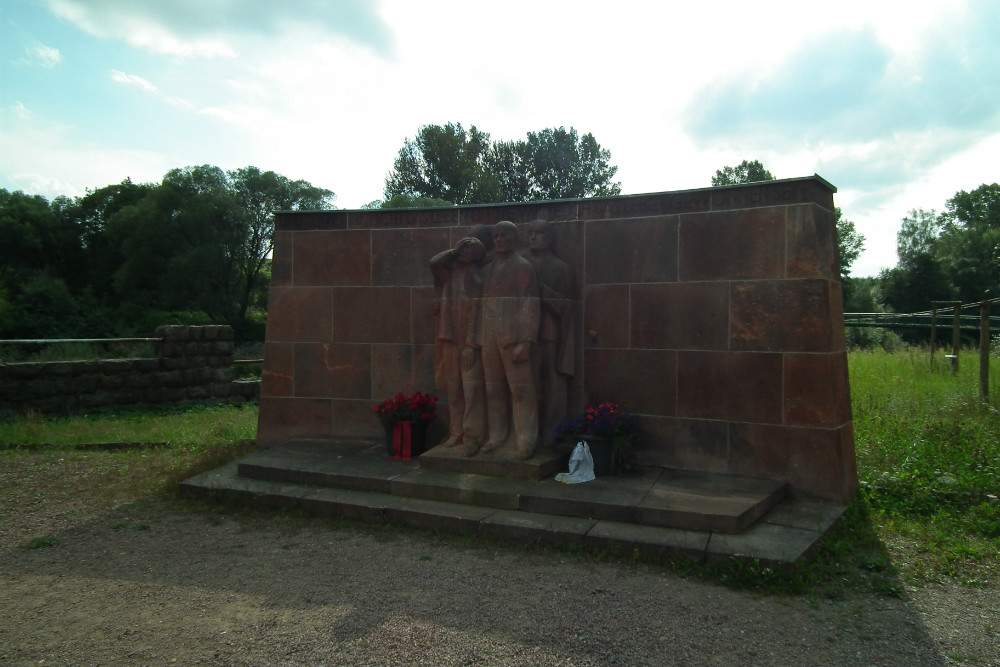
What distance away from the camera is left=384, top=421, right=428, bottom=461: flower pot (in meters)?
6.61

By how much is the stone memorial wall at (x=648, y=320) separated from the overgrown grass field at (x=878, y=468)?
60 cm

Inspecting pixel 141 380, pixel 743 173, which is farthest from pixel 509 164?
pixel 141 380

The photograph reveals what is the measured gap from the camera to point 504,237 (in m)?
6.10

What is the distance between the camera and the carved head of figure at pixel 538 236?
20.7 feet

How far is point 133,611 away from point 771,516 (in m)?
4.24

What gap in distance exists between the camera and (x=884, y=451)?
660 centimetres

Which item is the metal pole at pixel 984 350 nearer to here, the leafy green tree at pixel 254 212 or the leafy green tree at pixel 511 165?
the leafy green tree at pixel 254 212

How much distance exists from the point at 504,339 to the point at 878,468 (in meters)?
3.58

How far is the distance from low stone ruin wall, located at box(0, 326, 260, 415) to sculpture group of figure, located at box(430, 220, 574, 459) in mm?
8502

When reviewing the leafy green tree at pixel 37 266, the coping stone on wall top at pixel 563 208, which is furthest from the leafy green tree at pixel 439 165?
the coping stone on wall top at pixel 563 208

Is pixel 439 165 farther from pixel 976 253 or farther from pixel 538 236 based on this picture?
pixel 538 236

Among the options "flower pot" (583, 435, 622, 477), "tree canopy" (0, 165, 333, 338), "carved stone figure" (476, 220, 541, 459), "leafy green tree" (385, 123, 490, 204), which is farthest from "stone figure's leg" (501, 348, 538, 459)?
"leafy green tree" (385, 123, 490, 204)

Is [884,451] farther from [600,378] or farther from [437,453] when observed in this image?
[437,453]

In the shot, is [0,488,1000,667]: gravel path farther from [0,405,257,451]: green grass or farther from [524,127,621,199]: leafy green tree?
[524,127,621,199]: leafy green tree
